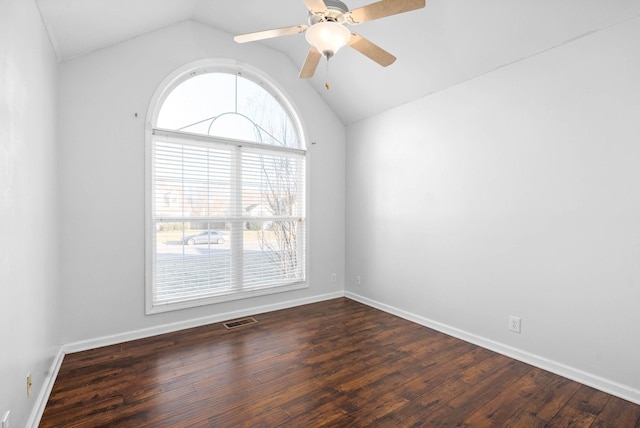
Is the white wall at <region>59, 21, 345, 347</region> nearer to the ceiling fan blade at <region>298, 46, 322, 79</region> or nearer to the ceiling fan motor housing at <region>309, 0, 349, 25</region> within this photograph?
the ceiling fan blade at <region>298, 46, 322, 79</region>

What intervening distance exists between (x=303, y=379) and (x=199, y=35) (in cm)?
356

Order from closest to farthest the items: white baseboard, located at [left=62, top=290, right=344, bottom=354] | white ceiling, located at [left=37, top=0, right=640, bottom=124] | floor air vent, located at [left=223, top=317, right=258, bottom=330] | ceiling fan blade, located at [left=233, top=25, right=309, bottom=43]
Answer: ceiling fan blade, located at [left=233, top=25, right=309, bottom=43] < white ceiling, located at [left=37, top=0, right=640, bottom=124] < white baseboard, located at [left=62, top=290, right=344, bottom=354] < floor air vent, located at [left=223, top=317, right=258, bottom=330]

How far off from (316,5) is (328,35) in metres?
0.16

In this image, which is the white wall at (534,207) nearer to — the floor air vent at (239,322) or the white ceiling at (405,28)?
the white ceiling at (405,28)

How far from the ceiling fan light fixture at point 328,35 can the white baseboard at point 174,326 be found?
9.66 ft

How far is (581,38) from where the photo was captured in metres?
2.31

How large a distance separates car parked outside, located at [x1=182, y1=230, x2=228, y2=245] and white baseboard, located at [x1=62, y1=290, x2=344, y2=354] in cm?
83

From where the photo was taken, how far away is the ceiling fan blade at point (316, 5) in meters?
1.70

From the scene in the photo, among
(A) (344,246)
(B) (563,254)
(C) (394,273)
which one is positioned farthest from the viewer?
(A) (344,246)

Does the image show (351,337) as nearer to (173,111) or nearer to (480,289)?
→ (480,289)

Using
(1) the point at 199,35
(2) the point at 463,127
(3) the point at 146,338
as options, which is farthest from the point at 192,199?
(2) the point at 463,127

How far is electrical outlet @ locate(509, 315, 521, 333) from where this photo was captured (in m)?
2.68

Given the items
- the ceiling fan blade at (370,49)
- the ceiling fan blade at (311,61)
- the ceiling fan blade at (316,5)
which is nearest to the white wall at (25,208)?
the ceiling fan blade at (316,5)

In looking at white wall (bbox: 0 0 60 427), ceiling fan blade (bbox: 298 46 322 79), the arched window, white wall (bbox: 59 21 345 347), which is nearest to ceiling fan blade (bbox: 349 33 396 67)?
ceiling fan blade (bbox: 298 46 322 79)
